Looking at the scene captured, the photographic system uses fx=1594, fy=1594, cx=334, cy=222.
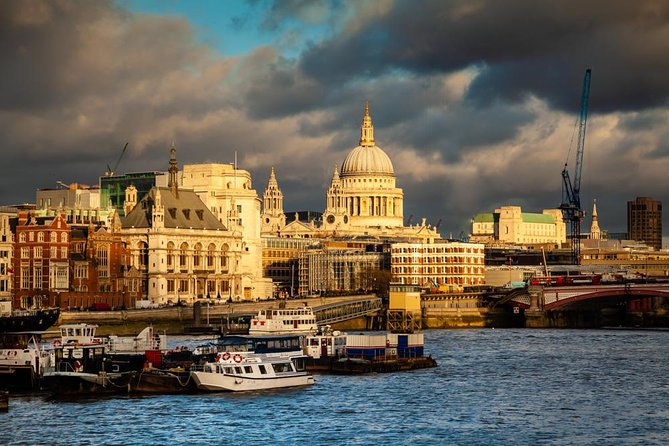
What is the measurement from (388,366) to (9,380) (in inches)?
1110

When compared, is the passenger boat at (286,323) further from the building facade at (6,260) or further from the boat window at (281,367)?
the building facade at (6,260)

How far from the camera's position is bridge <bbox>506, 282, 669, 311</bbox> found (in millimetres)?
189750

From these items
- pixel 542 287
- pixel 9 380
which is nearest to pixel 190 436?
pixel 9 380

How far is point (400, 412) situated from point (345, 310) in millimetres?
92905

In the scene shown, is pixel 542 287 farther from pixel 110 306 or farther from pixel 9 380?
pixel 9 380

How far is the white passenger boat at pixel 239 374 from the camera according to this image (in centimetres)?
9338

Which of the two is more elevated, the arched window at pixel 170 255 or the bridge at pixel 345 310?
the arched window at pixel 170 255

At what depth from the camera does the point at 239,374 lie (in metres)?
93.8

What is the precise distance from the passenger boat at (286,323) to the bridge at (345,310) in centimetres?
3756

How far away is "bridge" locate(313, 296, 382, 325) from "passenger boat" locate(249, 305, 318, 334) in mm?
37563

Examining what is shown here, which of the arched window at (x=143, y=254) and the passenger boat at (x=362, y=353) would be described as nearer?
the passenger boat at (x=362, y=353)

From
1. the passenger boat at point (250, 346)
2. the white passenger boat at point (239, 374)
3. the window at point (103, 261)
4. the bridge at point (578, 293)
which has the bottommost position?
the white passenger boat at point (239, 374)

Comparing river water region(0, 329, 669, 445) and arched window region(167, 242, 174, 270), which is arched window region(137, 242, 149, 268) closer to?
arched window region(167, 242, 174, 270)

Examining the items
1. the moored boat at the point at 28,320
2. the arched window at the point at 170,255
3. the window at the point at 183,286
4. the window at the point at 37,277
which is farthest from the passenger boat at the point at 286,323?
the window at the point at 183,286
